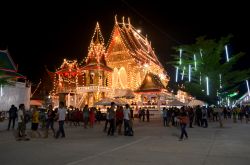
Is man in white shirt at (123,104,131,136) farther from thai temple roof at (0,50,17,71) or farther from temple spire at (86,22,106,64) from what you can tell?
thai temple roof at (0,50,17,71)

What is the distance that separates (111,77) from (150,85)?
18.2 feet

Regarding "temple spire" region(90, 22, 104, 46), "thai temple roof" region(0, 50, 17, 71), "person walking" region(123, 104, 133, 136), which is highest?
"temple spire" region(90, 22, 104, 46)

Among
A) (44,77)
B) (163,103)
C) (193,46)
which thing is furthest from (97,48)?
(44,77)

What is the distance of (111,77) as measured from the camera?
129ft

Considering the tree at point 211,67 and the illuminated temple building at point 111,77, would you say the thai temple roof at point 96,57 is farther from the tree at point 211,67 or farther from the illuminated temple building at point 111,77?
the tree at point 211,67

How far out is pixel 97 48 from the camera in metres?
38.7

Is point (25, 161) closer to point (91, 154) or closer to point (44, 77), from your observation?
point (91, 154)

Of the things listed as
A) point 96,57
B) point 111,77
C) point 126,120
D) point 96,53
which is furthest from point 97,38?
point 126,120

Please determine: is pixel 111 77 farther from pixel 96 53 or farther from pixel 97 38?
pixel 97 38

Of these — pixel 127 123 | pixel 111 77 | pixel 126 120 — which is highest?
pixel 111 77

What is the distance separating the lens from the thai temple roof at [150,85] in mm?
37156

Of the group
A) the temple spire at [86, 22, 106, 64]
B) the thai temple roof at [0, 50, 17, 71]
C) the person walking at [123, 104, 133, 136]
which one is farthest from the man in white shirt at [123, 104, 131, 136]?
the thai temple roof at [0, 50, 17, 71]

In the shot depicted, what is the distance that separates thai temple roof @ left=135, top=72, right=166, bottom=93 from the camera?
3716 centimetres

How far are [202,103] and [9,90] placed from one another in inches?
836
